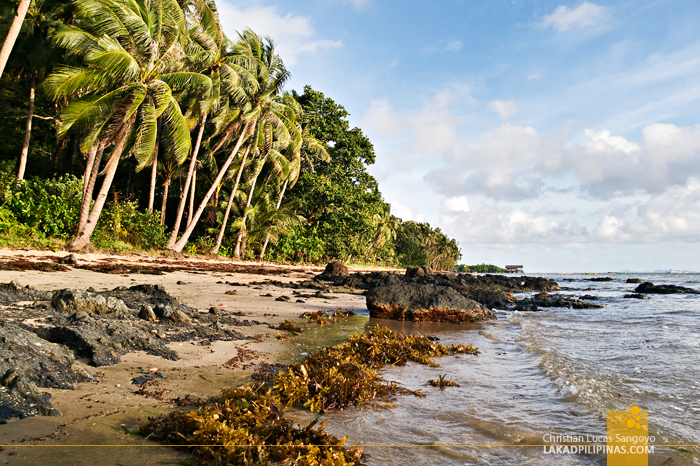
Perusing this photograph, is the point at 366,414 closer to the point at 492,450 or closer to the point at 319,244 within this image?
the point at 492,450

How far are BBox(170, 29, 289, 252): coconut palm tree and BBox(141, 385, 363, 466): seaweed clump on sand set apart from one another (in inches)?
741

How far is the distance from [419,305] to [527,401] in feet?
16.3

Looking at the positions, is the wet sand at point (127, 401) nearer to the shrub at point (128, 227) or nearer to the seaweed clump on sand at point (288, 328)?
the seaweed clump on sand at point (288, 328)

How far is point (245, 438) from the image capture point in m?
2.30

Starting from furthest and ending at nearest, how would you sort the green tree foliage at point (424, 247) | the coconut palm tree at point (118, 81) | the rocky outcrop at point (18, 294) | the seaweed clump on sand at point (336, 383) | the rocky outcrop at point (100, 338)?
the green tree foliage at point (424, 247)
the coconut palm tree at point (118, 81)
the rocky outcrop at point (18, 294)
the rocky outcrop at point (100, 338)
the seaweed clump on sand at point (336, 383)

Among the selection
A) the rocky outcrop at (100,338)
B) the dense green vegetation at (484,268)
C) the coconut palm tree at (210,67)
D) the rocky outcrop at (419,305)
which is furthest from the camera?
the dense green vegetation at (484,268)

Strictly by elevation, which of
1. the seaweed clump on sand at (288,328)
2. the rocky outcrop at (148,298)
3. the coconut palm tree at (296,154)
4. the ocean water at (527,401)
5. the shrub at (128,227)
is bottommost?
the ocean water at (527,401)

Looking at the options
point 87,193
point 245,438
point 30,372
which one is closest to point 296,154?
point 87,193

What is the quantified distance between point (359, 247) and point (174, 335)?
29098 mm

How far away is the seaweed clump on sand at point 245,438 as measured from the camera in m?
2.21

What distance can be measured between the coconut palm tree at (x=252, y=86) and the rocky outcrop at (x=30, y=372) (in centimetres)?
1766

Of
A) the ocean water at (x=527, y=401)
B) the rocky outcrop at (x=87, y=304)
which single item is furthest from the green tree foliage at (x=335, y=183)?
the rocky outcrop at (x=87, y=304)

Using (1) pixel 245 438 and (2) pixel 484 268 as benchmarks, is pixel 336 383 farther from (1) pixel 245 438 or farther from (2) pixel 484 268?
(2) pixel 484 268

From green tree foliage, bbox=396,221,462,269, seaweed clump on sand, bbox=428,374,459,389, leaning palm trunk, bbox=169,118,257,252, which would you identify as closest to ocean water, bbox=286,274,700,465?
seaweed clump on sand, bbox=428,374,459,389
